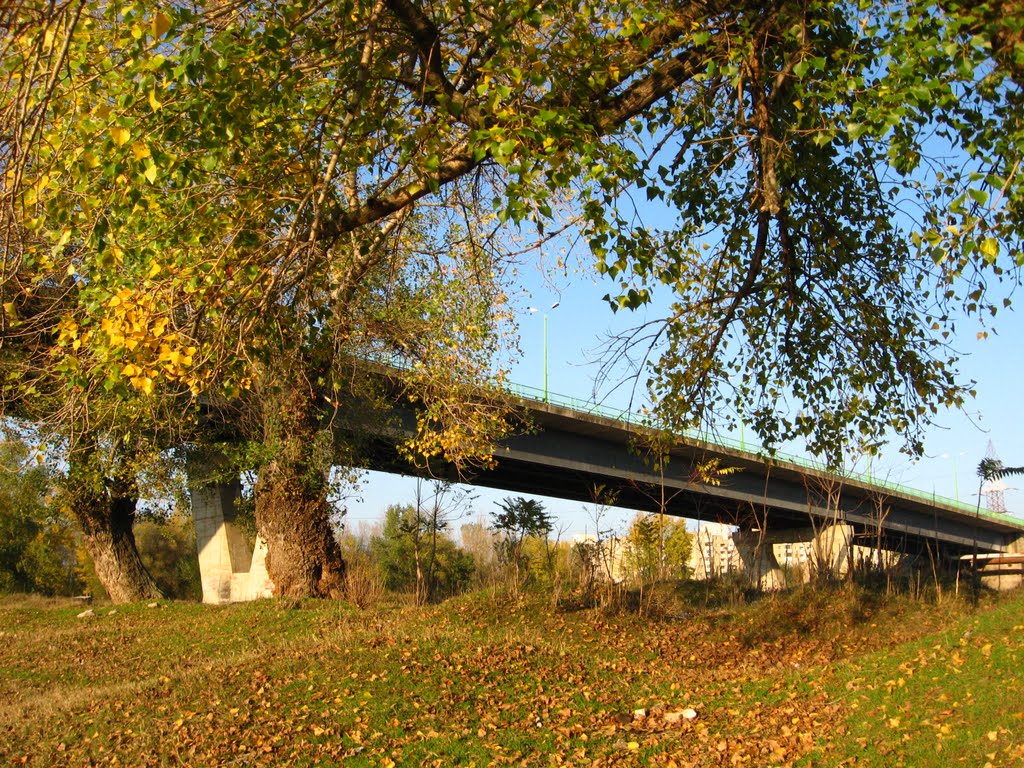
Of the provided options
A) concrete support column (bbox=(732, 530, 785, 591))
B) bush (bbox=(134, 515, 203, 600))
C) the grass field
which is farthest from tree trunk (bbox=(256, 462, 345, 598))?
bush (bbox=(134, 515, 203, 600))

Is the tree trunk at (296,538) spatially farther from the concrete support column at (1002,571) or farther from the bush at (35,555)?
the bush at (35,555)

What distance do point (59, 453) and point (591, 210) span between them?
14.4 m

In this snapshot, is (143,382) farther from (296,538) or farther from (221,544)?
(221,544)

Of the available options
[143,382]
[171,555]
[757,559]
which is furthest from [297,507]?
[171,555]

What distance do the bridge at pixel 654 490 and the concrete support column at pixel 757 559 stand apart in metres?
0.07

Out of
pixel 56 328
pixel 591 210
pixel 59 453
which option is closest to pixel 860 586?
pixel 591 210

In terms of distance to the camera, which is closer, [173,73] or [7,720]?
[173,73]

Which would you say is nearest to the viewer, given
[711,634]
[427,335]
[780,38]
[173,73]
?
[173,73]

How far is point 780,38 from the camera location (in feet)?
22.3

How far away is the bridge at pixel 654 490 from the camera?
1709 centimetres

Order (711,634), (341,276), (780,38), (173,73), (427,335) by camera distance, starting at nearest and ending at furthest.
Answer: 1. (173,73)
2. (780,38)
3. (341,276)
4. (711,634)
5. (427,335)

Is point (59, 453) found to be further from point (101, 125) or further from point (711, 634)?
point (101, 125)

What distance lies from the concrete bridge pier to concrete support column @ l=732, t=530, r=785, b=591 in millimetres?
11238

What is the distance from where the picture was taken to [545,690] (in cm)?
901
